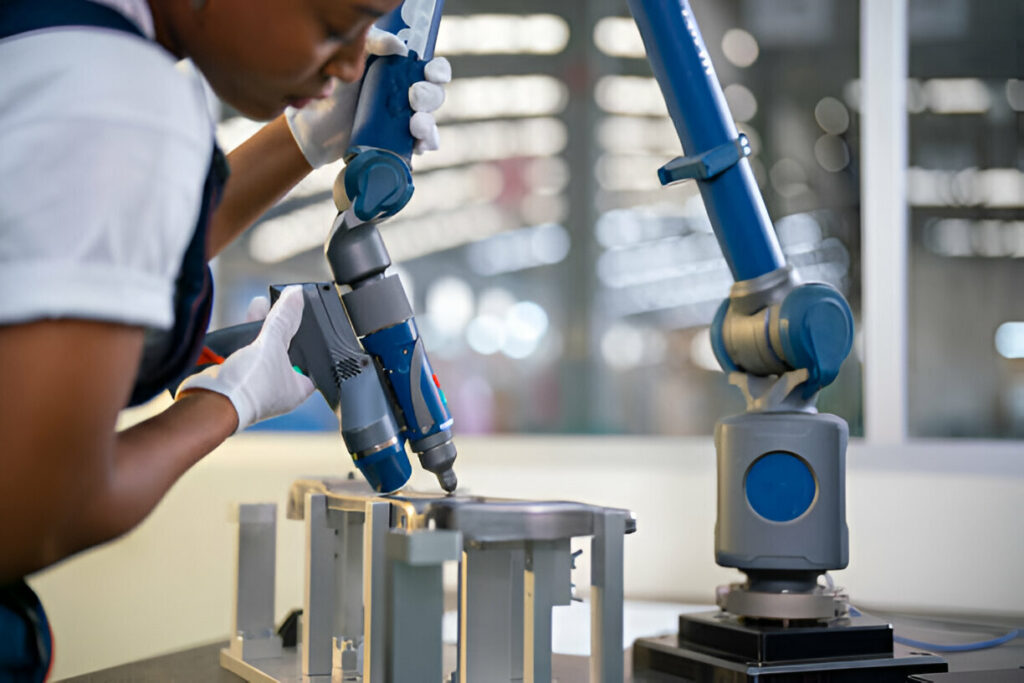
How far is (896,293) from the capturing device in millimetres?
2076

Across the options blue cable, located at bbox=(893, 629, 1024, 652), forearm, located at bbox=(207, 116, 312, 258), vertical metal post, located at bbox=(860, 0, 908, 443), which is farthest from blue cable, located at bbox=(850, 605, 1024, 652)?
forearm, located at bbox=(207, 116, 312, 258)

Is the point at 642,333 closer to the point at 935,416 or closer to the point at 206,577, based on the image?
the point at 935,416

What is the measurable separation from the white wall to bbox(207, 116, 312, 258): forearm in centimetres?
108

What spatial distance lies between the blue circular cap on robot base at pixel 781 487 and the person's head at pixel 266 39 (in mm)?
725

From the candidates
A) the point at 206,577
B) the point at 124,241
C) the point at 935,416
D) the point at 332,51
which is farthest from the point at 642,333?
the point at 124,241

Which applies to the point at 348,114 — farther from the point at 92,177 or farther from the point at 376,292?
the point at 92,177

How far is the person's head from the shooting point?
631 millimetres

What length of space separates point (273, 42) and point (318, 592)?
654 mm

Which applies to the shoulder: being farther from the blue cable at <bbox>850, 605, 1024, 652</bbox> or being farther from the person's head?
the blue cable at <bbox>850, 605, 1024, 652</bbox>

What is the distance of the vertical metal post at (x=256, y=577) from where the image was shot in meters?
1.25

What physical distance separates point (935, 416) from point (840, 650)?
1.11 m

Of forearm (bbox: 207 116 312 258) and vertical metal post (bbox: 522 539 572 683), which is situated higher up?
forearm (bbox: 207 116 312 258)

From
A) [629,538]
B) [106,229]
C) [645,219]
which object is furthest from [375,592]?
[645,219]

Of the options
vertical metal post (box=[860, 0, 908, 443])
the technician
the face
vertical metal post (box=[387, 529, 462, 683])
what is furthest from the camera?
vertical metal post (box=[860, 0, 908, 443])
